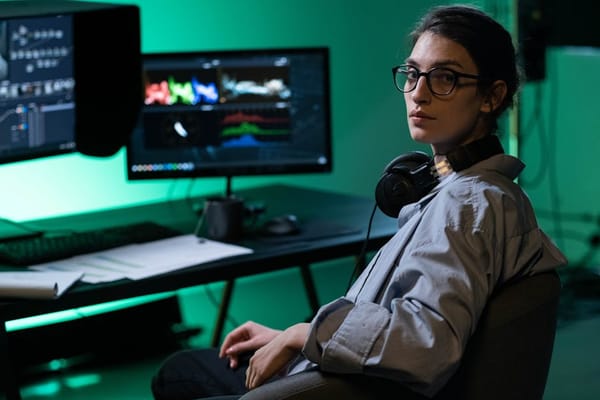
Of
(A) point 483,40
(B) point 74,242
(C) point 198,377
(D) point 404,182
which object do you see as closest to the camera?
(A) point 483,40

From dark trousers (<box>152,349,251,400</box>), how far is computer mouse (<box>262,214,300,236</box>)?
2.14ft

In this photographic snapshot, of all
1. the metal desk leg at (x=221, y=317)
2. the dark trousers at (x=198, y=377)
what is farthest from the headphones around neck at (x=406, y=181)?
the metal desk leg at (x=221, y=317)

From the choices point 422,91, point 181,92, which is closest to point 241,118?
point 181,92

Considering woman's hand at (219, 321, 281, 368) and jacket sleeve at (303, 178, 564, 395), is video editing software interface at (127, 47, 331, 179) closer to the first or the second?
woman's hand at (219, 321, 281, 368)

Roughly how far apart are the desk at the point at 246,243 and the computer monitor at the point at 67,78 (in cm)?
26

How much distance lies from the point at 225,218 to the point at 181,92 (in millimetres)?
441

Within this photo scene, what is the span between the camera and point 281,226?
3035 millimetres

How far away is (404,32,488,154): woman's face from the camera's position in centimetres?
200

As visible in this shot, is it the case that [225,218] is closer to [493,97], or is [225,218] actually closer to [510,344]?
[493,97]

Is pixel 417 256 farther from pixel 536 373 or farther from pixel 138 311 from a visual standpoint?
pixel 138 311

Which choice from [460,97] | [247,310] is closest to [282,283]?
[247,310]

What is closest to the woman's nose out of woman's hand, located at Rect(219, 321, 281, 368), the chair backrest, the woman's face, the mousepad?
the woman's face

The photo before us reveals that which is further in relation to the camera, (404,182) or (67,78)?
(67,78)

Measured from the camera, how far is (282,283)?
4520 mm
